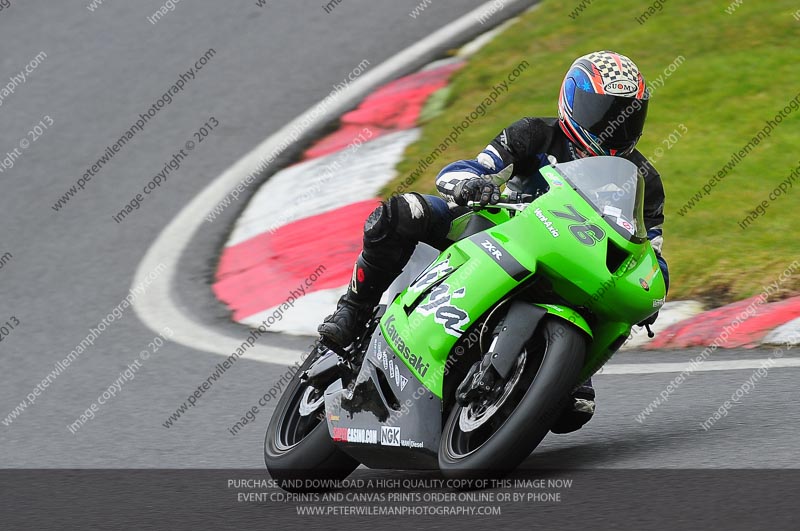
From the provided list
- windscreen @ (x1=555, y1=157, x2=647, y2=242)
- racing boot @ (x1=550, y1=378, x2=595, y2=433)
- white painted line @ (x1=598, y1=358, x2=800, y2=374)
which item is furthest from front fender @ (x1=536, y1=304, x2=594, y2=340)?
white painted line @ (x1=598, y1=358, x2=800, y2=374)

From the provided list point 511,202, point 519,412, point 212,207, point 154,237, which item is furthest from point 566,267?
point 212,207

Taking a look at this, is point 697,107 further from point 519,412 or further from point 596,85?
point 519,412

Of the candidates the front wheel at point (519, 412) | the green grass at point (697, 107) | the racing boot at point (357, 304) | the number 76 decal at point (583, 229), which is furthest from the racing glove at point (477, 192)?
the green grass at point (697, 107)

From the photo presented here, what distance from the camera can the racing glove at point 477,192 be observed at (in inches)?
184

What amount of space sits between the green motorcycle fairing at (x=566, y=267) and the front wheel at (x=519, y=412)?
0.11m

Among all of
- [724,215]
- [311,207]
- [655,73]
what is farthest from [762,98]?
[311,207]

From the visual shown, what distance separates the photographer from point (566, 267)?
4492 mm

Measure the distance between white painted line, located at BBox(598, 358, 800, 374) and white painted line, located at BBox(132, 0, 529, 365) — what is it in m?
2.01

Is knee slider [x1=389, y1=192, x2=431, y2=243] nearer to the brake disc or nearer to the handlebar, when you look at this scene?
the handlebar

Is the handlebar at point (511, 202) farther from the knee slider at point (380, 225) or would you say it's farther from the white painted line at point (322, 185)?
the white painted line at point (322, 185)

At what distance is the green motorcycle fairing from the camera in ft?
14.8

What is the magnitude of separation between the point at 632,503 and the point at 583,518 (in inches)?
7.8

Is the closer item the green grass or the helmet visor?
the helmet visor

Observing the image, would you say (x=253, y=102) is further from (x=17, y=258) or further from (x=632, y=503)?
(x=632, y=503)
